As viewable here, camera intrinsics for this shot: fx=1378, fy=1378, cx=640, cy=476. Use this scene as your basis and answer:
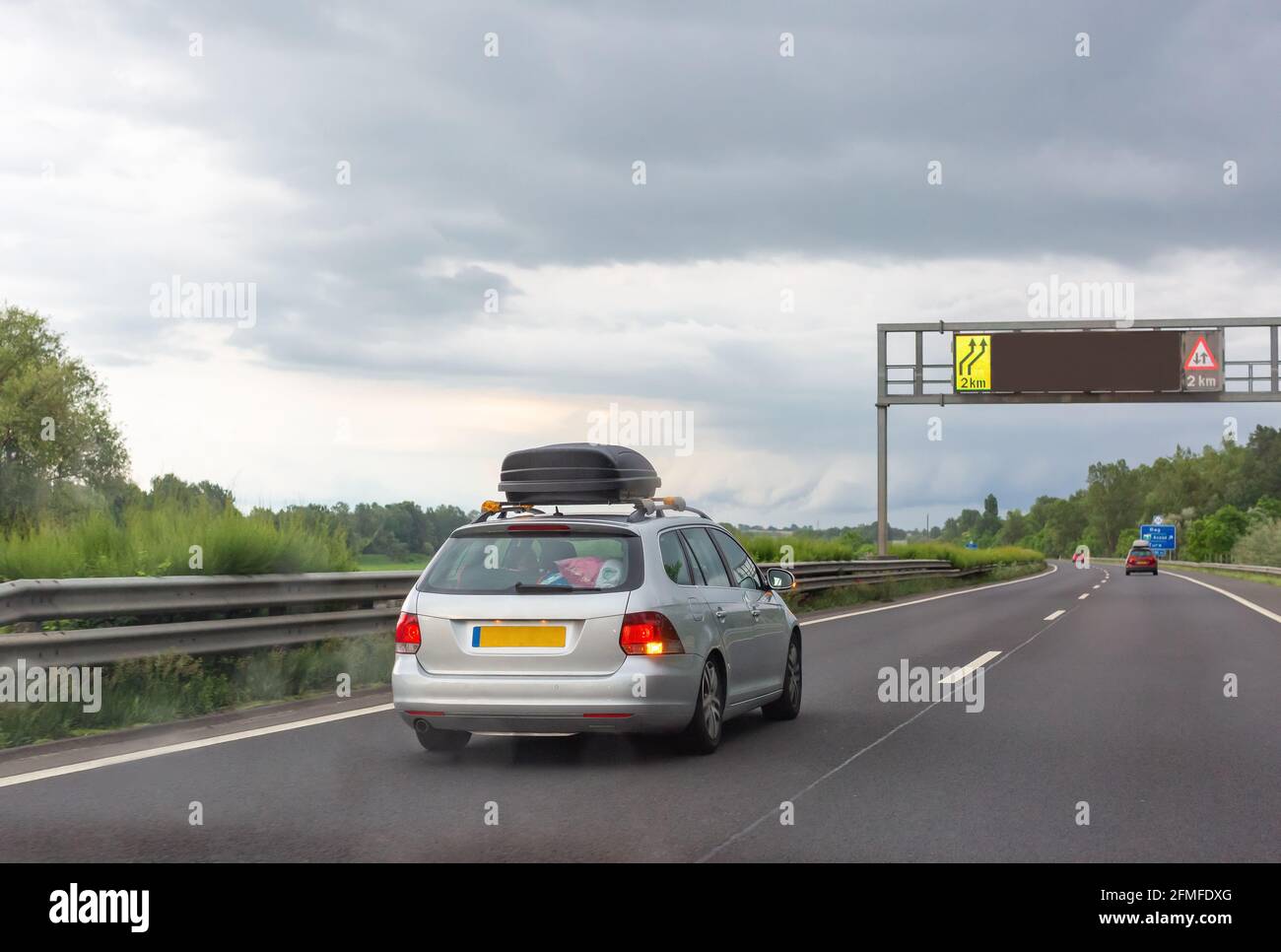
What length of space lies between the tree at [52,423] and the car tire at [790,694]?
1685 inches

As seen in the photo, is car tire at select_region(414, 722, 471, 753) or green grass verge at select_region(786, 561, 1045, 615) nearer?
car tire at select_region(414, 722, 471, 753)

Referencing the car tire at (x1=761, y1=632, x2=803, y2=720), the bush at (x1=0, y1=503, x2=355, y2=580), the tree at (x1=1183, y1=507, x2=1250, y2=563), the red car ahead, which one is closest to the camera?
the car tire at (x1=761, y1=632, x2=803, y2=720)

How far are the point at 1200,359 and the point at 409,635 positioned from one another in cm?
3315

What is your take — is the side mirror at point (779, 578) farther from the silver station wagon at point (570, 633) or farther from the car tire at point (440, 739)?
the car tire at point (440, 739)

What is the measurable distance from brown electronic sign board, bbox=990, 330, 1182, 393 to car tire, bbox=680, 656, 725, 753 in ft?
98.6

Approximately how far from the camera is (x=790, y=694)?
10.5m

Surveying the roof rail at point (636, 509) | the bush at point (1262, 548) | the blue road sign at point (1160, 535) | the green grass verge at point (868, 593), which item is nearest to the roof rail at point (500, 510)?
the roof rail at point (636, 509)

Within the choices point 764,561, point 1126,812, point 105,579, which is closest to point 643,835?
point 1126,812

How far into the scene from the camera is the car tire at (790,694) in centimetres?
1045

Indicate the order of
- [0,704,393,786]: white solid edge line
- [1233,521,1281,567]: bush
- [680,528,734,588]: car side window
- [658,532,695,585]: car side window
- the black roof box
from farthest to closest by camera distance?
[1233,521,1281,567]: bush → the black roof box → [680,528,734,588]: car side window → [658,532,695,585]: car side window → [0,704,393,786]: white solid edge line

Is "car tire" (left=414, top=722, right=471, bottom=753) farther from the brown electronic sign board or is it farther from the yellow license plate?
the brown electronic sign board

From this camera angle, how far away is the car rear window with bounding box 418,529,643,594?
27.1ft

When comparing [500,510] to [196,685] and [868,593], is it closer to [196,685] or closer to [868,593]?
[196,685]

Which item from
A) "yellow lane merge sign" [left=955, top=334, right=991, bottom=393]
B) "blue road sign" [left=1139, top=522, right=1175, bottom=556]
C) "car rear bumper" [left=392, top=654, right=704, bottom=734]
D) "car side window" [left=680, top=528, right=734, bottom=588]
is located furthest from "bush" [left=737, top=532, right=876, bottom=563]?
"blue road sign" [left=1139, top=522, right=1175, bottom=556]
